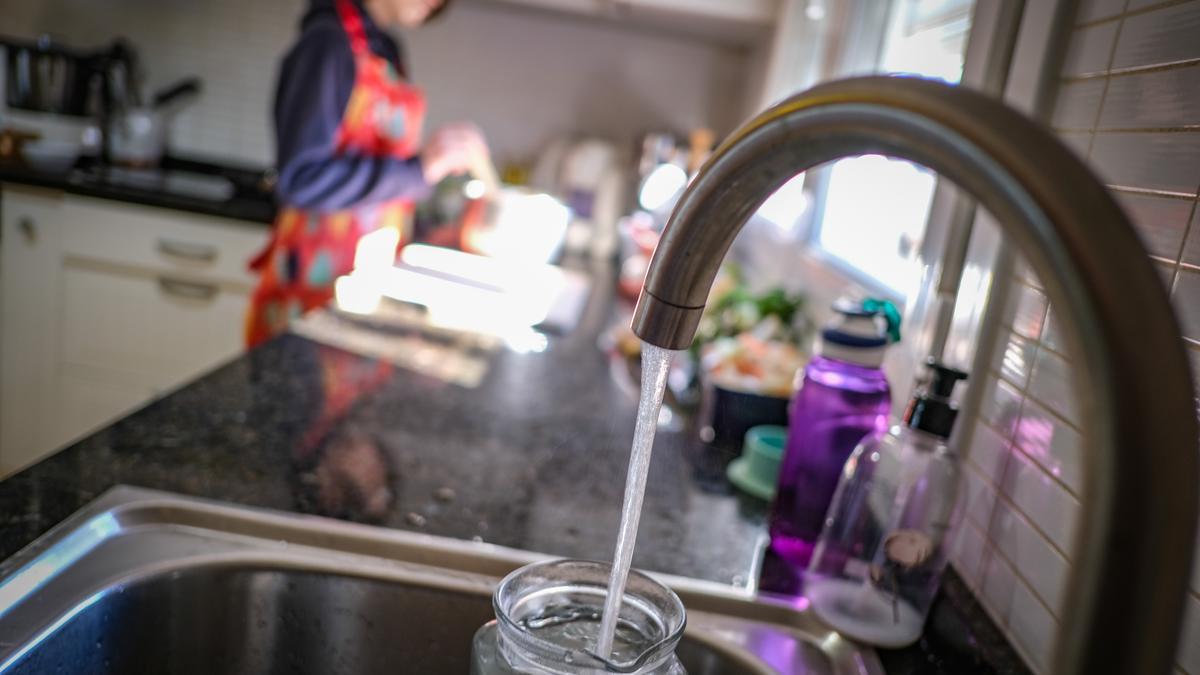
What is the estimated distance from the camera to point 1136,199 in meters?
0.57

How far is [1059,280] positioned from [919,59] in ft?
4.04

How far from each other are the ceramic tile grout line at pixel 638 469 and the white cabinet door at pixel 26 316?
7.88 ft

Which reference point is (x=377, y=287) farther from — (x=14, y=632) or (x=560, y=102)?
(x=560, y=102)

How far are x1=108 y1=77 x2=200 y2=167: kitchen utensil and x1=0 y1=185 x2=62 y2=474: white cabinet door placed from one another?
0.40 m

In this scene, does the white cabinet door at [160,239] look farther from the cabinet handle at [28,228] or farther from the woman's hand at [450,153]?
the woman's hand at [450,153]

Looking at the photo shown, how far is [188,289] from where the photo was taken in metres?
2.44

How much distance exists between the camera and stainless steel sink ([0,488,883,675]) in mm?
636

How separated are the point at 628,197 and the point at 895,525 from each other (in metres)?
2.29

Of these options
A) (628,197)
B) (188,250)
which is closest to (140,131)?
(188,250)

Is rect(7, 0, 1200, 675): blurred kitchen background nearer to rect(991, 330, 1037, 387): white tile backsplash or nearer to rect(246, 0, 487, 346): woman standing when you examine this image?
rect(991, 330, 1037, 387): white tile backsplash

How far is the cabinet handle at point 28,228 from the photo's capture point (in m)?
2.42

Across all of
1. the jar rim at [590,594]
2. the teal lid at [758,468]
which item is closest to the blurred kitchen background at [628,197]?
the teal lid at [758,468]

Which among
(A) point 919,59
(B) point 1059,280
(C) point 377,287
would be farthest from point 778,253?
(B) point 1059,280

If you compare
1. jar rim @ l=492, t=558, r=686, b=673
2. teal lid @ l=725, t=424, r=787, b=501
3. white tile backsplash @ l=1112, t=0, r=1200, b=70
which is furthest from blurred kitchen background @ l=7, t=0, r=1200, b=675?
jar rim @ l=492, t=558, r=686, b=673
